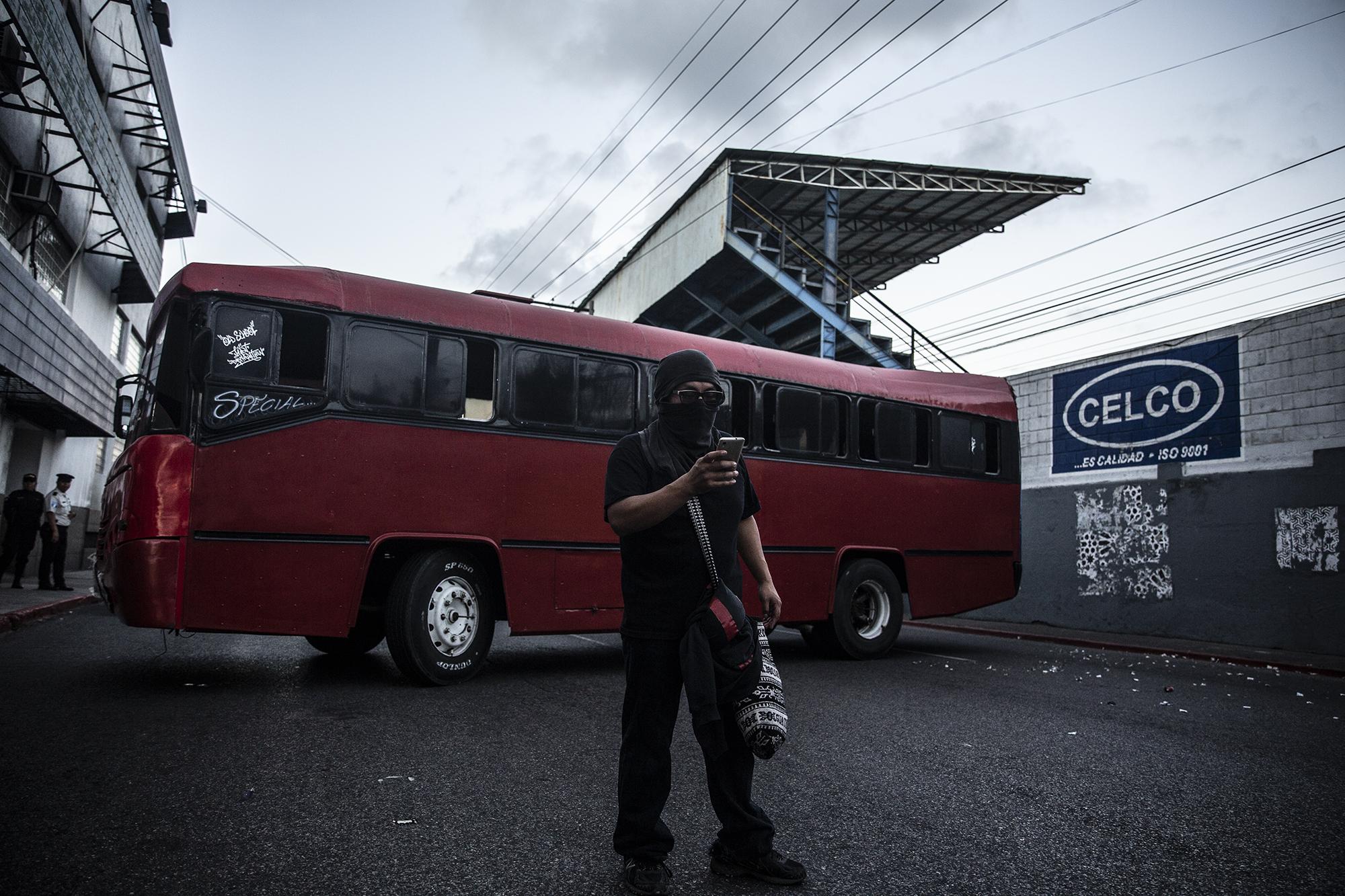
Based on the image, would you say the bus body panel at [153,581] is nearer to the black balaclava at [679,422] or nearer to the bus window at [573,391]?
the bus window at [573,391]

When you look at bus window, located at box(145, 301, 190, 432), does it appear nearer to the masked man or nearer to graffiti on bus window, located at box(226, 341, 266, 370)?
graffiti on bus window, located at box(226, 341, 266, 370)

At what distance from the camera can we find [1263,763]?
5.26 m

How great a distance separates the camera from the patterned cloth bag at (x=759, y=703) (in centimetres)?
293

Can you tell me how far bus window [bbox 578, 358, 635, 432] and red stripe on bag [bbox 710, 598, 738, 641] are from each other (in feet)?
16.1

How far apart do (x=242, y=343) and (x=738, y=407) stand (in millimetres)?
4458

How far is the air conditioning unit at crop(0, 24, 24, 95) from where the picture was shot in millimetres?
11719

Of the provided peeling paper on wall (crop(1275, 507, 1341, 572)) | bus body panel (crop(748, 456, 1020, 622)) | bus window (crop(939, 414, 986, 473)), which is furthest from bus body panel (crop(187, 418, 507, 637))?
peeling paper on wall (crop(1275, 507, 1341, 572))

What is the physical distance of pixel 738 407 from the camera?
29.5ft

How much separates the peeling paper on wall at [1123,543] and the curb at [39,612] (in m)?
14.7

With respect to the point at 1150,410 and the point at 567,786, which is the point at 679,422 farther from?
the point at 1150,410

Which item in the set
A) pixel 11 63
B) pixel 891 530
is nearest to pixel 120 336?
pixel 11 63

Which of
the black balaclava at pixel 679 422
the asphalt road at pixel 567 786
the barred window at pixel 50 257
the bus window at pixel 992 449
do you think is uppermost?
the barred window at pixel 50 257

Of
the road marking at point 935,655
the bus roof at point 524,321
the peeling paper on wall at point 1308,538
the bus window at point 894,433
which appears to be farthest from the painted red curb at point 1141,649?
the bus roof at point 524,321

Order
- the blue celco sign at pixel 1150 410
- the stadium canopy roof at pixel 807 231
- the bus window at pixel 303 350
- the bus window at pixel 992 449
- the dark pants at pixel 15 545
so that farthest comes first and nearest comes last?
1. the stadium canopy roof at pixel 807 231
2. the dark pants at pixel 15 545
3. the blue celco sign at pixel 1150 410
4. the bus window at pixel 992 449
5. the bus window at pixel 303 350
